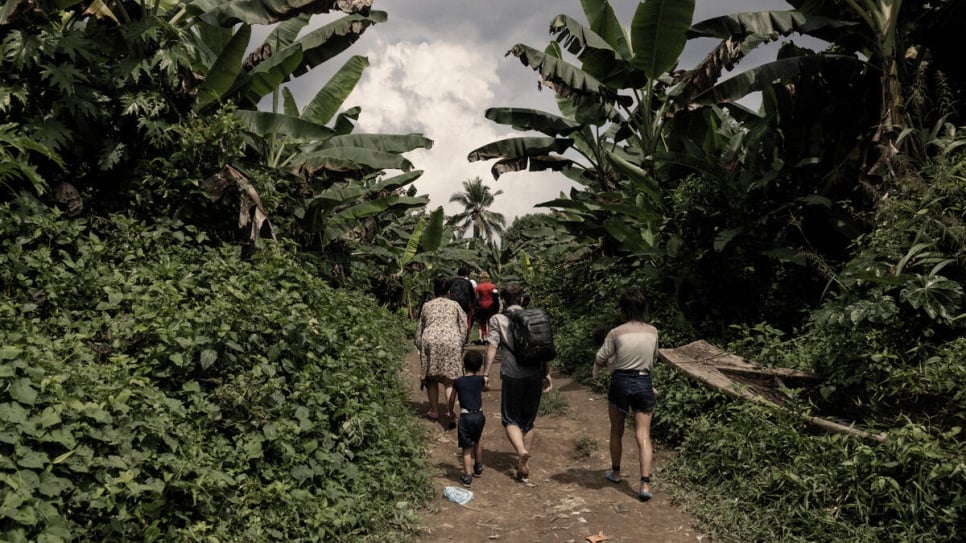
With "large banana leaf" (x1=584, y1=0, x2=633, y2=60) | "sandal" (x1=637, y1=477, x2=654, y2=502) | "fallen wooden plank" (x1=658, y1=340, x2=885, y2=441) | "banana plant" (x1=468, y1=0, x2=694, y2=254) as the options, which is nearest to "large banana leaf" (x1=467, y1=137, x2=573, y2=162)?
"banana plant" (x1=468, y1=0, x2=694, y2=254)

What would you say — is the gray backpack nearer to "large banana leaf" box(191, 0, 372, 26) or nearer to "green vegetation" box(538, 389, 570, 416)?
"green vegetation" box(538, 389, 570, 416)

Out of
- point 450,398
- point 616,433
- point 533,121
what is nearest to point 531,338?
point 616,433

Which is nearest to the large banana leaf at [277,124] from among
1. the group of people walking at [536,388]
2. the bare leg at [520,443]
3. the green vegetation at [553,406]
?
the group of people walking at [536,388]

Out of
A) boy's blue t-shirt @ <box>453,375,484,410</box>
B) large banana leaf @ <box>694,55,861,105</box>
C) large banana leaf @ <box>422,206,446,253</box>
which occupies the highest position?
large banana leaf @ <box>694,55,861,105</box>

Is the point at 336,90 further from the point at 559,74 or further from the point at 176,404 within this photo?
the point at 176,404

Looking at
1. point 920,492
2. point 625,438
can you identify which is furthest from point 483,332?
point 920,492

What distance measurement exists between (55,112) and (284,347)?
4005 millimetres

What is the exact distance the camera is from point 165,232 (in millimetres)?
6965

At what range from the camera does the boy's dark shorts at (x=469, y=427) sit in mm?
5652

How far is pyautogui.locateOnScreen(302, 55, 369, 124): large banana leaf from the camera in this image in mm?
9641

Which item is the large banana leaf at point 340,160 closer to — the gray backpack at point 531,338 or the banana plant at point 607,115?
the banana plant at point 607,115

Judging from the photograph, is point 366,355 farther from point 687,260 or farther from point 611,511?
point 687,260

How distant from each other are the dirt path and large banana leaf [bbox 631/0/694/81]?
543 cm

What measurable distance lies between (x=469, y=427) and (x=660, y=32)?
648 cm
